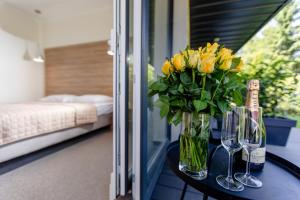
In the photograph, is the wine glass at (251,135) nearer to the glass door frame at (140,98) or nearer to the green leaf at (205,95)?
the green leaf at (205,95)

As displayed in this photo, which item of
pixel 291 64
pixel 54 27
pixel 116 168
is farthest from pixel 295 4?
pixel 54 27

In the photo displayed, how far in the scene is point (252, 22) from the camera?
2.19 meters

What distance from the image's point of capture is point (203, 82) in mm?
623

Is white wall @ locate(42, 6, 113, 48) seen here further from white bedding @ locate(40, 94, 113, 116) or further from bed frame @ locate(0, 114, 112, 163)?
bed frame @ locate(0, 114, 112, 163)

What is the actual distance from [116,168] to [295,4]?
232cm

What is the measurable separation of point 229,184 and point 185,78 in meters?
0.39

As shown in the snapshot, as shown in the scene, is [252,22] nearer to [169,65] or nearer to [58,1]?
[169,65]

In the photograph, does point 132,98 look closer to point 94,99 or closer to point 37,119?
point 37,119

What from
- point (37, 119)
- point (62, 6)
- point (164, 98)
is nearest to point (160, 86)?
point (164, 98)

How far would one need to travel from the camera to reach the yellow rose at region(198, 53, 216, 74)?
576 mm

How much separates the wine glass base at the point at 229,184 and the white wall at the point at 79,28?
3.88 metres

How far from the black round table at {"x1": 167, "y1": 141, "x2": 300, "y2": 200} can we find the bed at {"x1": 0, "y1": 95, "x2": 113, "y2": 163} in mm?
1887

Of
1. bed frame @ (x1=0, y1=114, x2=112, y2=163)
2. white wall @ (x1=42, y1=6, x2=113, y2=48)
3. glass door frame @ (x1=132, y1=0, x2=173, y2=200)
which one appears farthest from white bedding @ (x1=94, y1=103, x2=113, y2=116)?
glass door frame @ (x1=132, y1=0, x2=173, y2=200)

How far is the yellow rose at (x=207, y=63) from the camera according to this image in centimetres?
58
